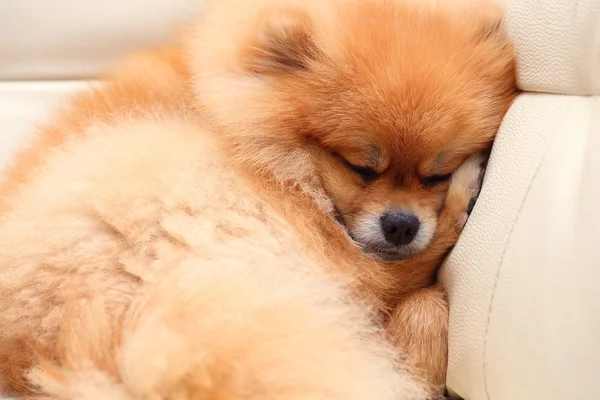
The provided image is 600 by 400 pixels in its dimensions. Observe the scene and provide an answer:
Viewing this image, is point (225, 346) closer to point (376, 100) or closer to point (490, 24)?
point (376, 100)

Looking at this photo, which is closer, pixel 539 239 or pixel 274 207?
pixel 539 239

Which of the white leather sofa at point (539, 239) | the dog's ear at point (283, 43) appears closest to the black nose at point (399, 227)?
the white leather sofa at point (539, 239)

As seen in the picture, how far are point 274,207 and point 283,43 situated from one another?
0.36 meters

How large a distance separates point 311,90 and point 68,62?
125 cm

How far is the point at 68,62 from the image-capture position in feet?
7.24

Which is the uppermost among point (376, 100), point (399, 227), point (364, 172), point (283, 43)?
point (283, 43)

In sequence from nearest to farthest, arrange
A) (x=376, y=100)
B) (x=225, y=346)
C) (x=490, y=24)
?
(x=225, y=346) < (x=376, y=100) < (x=490, y=24)

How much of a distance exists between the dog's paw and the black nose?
0.09 m

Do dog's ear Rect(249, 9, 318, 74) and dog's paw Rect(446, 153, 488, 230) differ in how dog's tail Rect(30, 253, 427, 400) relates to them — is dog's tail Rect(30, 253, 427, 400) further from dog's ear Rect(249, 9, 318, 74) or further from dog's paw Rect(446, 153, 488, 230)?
dog's ear Rect(249, 9, 318, 74)

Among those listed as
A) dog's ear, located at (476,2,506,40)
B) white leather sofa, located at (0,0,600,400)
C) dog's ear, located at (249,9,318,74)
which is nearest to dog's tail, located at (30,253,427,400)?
white leather sofa, located at (0,0,600,400)

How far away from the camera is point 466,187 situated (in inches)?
51.9

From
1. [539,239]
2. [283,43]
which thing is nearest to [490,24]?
[283,43]

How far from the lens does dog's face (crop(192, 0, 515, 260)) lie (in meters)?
1.26

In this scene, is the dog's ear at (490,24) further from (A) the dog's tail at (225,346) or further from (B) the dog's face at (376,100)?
(A) the dog's tail at (225,346)
